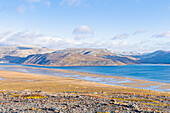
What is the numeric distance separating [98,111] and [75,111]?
12.1 ft

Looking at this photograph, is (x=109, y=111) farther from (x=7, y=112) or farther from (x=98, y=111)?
(x=7, y=112)

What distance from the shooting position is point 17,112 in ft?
82.7

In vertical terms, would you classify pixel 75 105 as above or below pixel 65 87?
above

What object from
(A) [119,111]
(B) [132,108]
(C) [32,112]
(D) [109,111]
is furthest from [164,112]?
(C) [32,112]

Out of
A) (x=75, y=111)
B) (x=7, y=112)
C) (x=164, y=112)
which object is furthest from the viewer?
(x=164, y=112)

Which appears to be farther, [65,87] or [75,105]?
[65,87]

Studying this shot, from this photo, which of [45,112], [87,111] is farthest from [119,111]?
[45,112]

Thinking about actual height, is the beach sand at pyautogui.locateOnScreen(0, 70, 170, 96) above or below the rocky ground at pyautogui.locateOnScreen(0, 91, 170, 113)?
below

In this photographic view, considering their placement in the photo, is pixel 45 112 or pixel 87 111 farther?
pixel 87 111

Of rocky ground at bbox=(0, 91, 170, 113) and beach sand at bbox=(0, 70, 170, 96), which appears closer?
rocky ground at bbox=(0, 91, 170, 113)

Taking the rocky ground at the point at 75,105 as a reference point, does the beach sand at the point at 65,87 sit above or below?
below

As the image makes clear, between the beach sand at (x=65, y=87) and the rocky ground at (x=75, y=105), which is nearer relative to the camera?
the rocky ground at (x=75, y=105)

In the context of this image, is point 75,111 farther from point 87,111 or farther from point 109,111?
point 109,111

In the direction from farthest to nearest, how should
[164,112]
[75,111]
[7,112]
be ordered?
[164,112], [75,111], [7,112]
